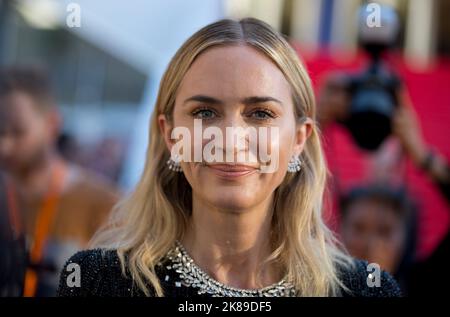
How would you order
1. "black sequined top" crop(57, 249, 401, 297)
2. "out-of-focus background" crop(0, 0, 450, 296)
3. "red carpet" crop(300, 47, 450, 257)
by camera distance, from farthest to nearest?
"red carpet" crop(300, 47, 450, 257) < "out-of-focus background" crop(0, 0, 450, 296) < "black sequined top" crop(57, 249, 401, 297)

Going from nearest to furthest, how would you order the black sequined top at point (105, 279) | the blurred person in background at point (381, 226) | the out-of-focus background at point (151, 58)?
the black sequined top at point (105, 279) → the blurred person in background at point (381, 226) → the out-of-focus background at point (151, 58)

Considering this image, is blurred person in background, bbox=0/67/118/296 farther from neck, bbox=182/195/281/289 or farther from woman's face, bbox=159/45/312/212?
woman's face, bbox=159/45/312/212

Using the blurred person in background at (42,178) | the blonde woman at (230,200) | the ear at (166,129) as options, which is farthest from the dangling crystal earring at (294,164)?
the blurred person in background at (42,178)

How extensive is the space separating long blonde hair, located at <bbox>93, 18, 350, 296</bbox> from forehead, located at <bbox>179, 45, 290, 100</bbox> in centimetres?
2

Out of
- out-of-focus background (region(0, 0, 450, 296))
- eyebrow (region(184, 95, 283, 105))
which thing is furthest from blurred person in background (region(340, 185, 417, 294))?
eyebrow (region(184, 95, 283, 105))

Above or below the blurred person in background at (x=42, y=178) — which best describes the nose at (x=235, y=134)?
below

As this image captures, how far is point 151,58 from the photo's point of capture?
4.55m

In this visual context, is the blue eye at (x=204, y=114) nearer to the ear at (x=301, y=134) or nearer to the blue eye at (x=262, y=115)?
the blue eye at (x=262, y=115)

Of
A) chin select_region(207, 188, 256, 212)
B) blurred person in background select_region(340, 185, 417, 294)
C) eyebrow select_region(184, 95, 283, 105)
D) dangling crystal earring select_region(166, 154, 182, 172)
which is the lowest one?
chin select_region(207, 188, 256, 212)

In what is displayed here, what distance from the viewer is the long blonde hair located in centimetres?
184

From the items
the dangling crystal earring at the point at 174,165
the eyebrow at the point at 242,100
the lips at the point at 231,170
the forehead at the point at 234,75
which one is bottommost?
the lips at the point at 231,170

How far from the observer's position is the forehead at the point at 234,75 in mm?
1745

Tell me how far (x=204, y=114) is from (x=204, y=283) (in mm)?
356
